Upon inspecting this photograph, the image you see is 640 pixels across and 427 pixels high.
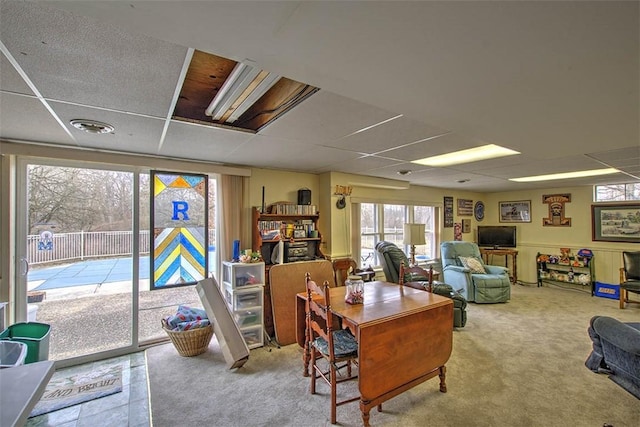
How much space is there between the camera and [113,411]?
2088mm

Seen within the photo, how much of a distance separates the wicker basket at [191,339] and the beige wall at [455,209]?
1612mm

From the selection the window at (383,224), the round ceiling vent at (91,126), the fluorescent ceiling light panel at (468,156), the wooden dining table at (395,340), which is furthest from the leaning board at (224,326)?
the fluorescent ceiling light panel at (468,156)

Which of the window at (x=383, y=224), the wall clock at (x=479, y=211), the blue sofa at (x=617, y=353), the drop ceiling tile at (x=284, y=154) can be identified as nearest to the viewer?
the blue sofa at (x=617, y=353)

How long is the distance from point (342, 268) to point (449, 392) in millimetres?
1960

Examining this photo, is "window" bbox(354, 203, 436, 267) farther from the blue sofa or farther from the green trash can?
the green trash can

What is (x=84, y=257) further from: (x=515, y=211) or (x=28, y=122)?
(x=515, y=211)

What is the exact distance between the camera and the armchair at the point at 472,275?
464 centimetres

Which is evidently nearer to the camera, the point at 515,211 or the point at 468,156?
the point at 468,156

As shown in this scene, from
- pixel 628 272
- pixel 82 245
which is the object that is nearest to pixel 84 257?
pixel 82 245

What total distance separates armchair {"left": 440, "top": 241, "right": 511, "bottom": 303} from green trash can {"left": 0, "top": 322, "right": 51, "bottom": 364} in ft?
17.5

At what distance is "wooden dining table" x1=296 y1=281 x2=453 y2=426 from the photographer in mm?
1904

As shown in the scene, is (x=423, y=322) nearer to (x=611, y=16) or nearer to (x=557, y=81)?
(x=557, y=81)

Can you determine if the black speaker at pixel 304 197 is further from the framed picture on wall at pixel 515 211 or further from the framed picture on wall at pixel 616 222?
the framed picture on wall at pixel 616 222

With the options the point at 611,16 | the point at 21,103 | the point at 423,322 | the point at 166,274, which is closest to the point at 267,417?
the point at 423,322
